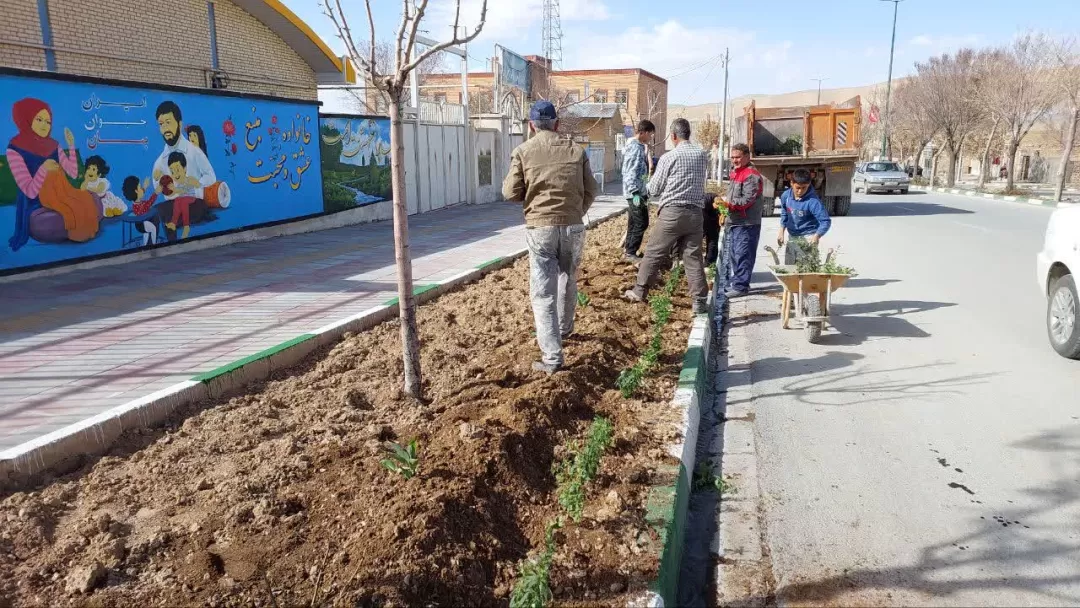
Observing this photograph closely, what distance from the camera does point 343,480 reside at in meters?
3.43

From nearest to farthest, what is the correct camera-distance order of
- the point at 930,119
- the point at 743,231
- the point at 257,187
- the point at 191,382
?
1. the point at 191,382
2. the point at 743,231
3. the point at 257,187
4. the point at 930,119

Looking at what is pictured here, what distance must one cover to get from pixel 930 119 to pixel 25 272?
40.2m

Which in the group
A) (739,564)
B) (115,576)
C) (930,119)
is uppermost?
(930,119)

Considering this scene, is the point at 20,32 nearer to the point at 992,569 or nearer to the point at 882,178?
the point at 992,569

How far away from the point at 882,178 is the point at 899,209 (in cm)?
871

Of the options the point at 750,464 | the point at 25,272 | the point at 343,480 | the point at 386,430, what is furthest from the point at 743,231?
the point at 25,272

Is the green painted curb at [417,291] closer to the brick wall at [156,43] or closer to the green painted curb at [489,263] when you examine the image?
the green painted curb at [489,263]

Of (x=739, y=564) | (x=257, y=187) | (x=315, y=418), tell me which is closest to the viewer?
(x=739, y=564)

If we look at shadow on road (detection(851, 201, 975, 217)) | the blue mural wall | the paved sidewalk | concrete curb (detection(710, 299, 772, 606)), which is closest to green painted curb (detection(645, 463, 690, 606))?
concrete curb (detection(710, 299, 772, 606))

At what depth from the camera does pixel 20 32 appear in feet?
40.0

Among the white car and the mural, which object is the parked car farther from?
the white car

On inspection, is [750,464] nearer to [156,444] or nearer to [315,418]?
[315,418]

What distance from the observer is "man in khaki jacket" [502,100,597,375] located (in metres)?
5.09

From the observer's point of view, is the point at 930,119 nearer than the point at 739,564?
No
